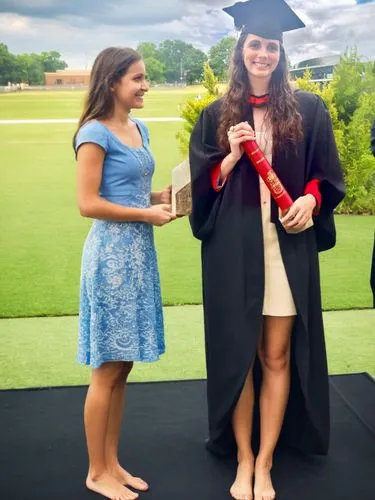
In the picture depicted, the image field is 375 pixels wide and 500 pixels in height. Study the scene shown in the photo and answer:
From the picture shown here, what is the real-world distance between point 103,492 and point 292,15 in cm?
184

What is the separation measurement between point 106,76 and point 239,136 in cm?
50

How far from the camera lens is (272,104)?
8.47 ft

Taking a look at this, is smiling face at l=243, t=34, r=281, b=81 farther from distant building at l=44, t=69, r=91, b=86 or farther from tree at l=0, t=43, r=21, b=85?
tree at l=0, t=43, r=21, b=85

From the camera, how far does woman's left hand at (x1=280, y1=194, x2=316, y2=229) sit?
2488 millimetres

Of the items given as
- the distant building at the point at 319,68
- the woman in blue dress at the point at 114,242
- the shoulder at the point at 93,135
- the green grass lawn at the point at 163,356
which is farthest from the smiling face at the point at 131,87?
the distant building at the point at 319,68

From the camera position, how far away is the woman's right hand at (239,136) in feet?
8.05

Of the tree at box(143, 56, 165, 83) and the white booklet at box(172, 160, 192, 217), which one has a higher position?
the tree at box(143, 56, 165, 83)

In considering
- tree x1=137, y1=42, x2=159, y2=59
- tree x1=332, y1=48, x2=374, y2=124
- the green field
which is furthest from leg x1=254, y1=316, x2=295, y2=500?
tree x1=332, y1=48, x2=374, y2=124

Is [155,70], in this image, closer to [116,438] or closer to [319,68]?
[319,68]

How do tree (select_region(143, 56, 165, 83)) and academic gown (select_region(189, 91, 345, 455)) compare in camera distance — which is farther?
tree (select_region(143, 56, 165, 83))

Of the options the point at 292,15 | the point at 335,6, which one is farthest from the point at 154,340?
the point at 335,6

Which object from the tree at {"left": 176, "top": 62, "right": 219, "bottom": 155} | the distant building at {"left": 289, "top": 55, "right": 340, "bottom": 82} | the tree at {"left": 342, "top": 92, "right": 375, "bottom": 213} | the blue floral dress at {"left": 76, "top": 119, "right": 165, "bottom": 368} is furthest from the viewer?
the tree at {"left": 342, "top": 92, "right": 375, "bottom": 213}

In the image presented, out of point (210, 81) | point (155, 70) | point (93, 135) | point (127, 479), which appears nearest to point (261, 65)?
point (93, 135)

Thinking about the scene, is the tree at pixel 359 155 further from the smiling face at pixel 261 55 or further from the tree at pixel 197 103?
the smiling face at pixel 261 55
